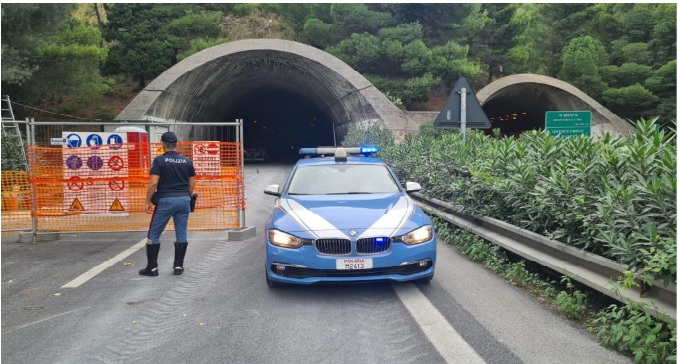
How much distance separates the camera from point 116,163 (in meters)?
9.74

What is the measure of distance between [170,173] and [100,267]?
6.07 ft

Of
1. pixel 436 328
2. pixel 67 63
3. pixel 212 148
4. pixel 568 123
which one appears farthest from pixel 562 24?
pixel 436 328

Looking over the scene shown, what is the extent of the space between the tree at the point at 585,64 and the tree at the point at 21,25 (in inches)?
1395

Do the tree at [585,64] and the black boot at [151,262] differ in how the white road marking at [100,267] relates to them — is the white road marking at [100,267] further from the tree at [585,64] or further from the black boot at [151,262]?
the tree at [585,64]

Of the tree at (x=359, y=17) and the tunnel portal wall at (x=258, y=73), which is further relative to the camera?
the tree at (x=359, y=17)

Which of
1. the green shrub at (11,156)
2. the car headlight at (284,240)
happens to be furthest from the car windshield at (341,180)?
the green shrub at (11,156)

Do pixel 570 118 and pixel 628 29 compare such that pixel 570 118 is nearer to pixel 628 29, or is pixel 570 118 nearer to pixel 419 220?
pixel 419 220

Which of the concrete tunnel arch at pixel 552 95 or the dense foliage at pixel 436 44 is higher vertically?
the dense foliage at pixel 436 44

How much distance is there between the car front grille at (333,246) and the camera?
541 cm

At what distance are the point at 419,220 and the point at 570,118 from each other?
24.0ft

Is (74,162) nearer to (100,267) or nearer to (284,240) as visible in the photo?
(100,267)

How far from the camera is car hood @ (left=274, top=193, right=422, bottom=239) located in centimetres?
548

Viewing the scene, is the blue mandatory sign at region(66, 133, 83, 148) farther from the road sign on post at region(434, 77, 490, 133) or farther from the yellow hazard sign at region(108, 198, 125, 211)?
the road sign on post at region(434, 77, 490, 133)

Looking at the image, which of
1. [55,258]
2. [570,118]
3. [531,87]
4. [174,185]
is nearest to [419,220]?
[174,185]
